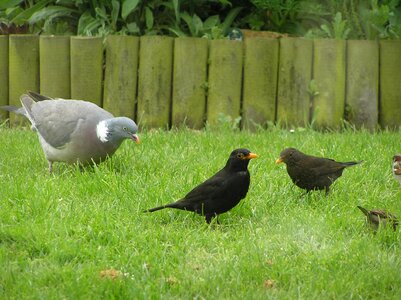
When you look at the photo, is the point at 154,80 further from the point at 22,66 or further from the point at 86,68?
the point at 22,66

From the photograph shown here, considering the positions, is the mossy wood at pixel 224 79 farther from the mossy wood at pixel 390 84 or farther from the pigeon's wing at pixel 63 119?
the pigeon's wing at pixel 63 119

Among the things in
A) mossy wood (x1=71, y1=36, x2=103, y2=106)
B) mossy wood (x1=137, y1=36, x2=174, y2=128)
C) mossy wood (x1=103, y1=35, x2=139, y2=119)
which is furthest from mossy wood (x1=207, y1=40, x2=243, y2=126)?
mossy wood (x1=71, y1=36, x2=103, y2=106)

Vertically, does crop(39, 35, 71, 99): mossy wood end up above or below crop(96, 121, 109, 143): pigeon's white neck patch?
above

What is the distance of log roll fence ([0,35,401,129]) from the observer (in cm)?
945

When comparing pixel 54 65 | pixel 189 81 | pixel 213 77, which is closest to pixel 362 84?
pixel 213 77

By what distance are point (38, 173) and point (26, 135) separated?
5.42 feet

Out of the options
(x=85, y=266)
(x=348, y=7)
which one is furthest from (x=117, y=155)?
(x=348, y=7)

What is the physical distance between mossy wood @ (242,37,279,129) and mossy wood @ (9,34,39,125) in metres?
2.38

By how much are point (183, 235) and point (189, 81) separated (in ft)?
13.9

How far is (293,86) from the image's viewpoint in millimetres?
9562

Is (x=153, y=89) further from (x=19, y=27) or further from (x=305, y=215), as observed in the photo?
(x=305, y=215)

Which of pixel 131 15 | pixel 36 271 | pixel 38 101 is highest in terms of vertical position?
pixel 131 15

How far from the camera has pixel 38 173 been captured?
714cm

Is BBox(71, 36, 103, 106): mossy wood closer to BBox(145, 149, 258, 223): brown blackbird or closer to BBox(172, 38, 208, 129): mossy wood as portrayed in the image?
BBox(172, 38, 208, 129): mossy wood
